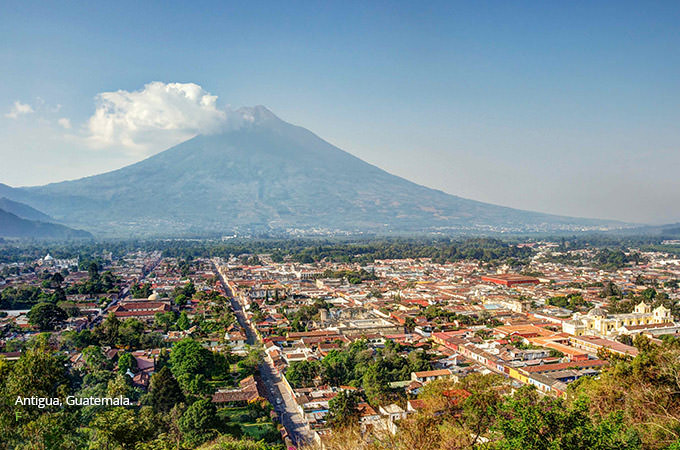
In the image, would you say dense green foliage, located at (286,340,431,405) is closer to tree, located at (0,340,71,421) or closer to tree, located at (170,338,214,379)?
tree, located at (170,338,214,379)

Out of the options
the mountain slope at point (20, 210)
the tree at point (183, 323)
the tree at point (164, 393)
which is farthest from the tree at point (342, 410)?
the mountain slope at point (20, 210)

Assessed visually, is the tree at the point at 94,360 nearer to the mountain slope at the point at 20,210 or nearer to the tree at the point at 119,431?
the tree at the point at 119,431

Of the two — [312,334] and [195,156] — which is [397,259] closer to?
[312,334]

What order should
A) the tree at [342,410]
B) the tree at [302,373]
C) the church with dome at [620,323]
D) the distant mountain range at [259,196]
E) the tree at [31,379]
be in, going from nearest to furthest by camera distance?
the tree at [31,379] < the tree at [342,410] < the tree at [302,373] < the church with dome at [620,323] < the distant mountain range at [259,196]

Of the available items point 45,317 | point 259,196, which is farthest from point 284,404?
point 259,196

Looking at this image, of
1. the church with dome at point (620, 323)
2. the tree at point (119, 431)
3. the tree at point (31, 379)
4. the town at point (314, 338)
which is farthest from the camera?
the church with dome at point (620, 323)

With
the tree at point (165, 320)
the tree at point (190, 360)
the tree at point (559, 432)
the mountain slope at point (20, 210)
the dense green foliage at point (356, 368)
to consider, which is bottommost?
the tree at point (165, 320)

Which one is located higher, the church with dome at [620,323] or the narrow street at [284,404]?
the church with dome at [620,323]
